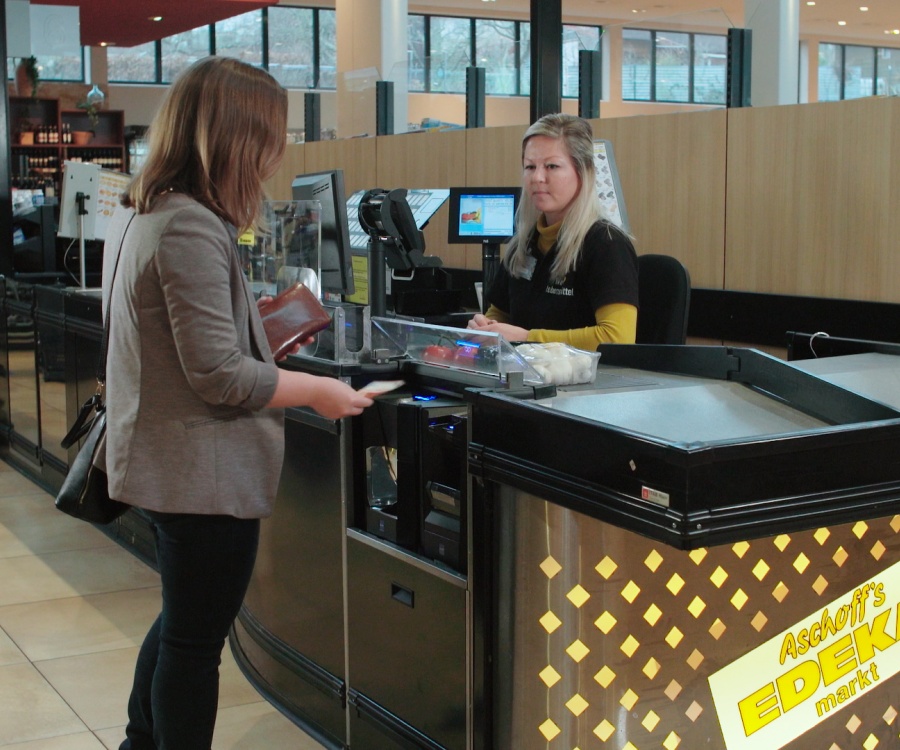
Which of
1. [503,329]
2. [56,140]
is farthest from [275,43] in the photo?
[503,329]

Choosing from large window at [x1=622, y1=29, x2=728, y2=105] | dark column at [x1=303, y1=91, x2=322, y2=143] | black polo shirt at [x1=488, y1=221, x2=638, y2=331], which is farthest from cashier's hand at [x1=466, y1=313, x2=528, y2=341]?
dark column at [x1=303, y1=91, x2=322, y2=143]

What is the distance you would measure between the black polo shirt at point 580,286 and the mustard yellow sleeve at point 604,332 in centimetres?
2

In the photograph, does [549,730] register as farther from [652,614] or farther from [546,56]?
[546,56]

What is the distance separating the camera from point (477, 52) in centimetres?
1897

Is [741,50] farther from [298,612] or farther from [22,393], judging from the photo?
[22,393]

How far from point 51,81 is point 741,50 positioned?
535 inches

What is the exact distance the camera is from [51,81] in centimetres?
1595

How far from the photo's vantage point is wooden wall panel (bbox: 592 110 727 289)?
4.50m

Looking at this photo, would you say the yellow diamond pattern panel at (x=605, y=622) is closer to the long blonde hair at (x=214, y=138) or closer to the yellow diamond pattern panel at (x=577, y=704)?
the yellow diamond pattern panel at (x=577, y=704)

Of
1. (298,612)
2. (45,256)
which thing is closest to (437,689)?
(298,612)

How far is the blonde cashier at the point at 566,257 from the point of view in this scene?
9.44 feet

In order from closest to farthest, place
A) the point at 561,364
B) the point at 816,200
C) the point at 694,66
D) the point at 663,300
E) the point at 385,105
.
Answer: the point at 561,364, the point at 663,300, the point at 816,200, the point at 385,105, the point at 694,66

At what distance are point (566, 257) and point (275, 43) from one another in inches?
646

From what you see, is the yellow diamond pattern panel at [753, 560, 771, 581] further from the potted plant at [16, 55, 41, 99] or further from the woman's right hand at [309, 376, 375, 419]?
the potted plant at [16, 55, 41, 99]
